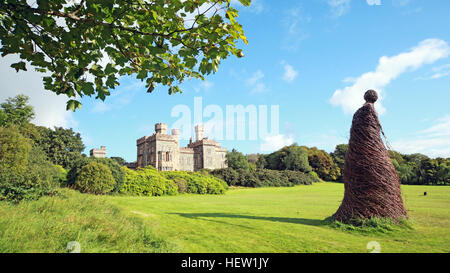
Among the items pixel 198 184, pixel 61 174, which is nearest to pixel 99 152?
pixel 61 174

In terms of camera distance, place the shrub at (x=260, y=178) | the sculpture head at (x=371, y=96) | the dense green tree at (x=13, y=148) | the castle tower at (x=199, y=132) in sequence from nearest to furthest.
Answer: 1. the sculpture head at (x=371, y=96)
2. the dense green tree at (x=13, y=148)
3. the shrub at (x=260, y=178)
4. the castle tower at (x=199, y=132)

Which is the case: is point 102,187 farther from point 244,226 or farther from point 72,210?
point 244,226

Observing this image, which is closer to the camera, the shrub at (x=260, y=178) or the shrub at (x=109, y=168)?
the shrub at (x=109, y=168)

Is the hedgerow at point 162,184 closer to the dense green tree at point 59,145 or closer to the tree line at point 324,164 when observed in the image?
the dense green tree at point 59,145

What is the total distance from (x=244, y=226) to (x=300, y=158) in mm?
54102

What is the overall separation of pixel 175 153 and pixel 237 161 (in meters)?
15.7

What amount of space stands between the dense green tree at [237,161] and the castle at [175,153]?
2238 mm

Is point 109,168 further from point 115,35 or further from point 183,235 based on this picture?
point 115,35

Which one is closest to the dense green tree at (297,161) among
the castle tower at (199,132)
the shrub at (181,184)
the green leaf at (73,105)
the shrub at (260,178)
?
the shrub at (260,178)

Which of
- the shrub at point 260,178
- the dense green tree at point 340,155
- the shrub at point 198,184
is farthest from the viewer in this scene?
the dense green tree at point 340,155

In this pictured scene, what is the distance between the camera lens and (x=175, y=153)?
187 ft

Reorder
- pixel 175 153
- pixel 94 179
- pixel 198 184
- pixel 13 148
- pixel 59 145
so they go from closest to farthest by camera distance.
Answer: pixel 13 148
pixel 94 179
pixel 198 184
pixel 59 145
pixel 175 153

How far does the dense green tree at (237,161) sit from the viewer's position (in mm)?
61781
